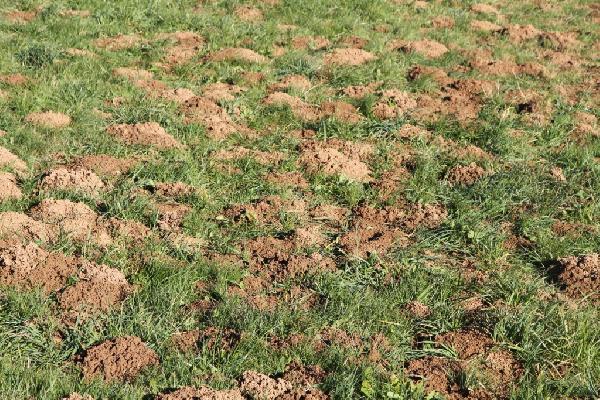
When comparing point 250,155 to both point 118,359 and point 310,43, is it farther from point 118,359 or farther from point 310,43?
point 310,43

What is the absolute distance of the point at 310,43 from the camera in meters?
8.80

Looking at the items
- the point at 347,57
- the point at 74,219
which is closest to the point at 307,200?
the point at 74,219

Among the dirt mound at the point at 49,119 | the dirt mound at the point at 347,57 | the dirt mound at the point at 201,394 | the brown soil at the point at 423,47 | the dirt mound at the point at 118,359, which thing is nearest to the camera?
the dirt mound at the point at 201,394

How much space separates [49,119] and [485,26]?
6.43 m

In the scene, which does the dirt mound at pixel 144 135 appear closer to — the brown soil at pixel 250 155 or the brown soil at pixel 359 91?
the brown soil at pixel 250 155

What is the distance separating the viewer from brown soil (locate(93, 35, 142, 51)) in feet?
26.5

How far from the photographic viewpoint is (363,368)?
3801mm

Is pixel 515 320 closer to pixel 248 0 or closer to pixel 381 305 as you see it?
pixel 381 305

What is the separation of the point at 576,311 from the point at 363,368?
1435mm

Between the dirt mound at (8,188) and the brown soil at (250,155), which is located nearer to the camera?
the dirt mound at (8,188)

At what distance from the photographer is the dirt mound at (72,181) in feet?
17.2

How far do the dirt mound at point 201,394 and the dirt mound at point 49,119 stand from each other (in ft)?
11.2

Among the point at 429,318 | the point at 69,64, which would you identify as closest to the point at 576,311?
the point at 429,318

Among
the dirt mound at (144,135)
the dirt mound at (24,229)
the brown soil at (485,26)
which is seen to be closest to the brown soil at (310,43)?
the brown soil at (485,26)
